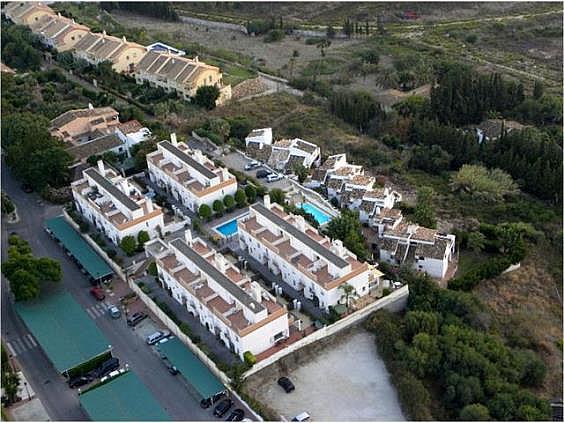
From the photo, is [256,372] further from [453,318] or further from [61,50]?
[61,50]

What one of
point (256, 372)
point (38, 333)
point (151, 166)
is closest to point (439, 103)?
point (151, 166)

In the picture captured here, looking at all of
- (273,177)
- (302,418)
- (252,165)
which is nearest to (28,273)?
(302,418)

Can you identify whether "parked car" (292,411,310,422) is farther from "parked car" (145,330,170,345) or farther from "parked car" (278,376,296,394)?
"parked car" (145,330,170,345)

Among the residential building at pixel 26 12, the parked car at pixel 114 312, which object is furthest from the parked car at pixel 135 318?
the residential building at pixel 26 12

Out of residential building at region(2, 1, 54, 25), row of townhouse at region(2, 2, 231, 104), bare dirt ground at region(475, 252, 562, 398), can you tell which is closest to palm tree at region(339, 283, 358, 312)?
bare dirt ground at region(475, 252, 562, 398)

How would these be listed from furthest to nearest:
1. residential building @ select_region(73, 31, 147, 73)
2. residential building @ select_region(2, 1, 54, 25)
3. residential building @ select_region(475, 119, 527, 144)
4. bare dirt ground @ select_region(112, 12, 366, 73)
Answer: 1. residential building @ select_region(2, 1, 54, 25)
2. bare dirt ground @ select_region(112, 12, 366, 73)
3. residential building @ select_region(73, 31, 147, 73)
4. residential building @ select_region(475, 119, 527, 144)

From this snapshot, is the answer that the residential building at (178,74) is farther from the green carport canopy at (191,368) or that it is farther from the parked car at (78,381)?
the parked car at (78,381)

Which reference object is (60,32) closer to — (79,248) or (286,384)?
(79,248)
